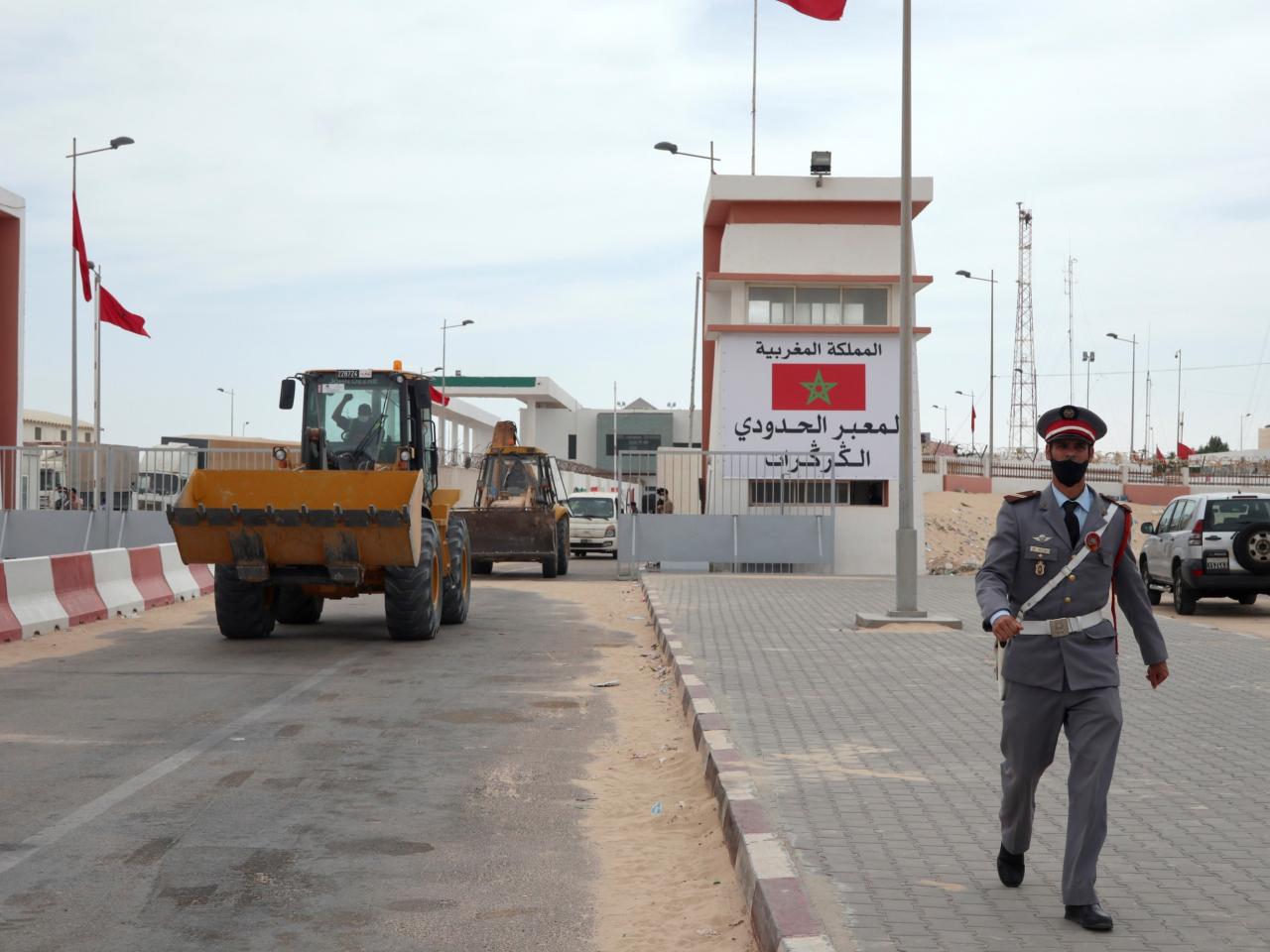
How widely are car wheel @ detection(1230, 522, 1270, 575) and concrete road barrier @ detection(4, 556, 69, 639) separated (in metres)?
14.7

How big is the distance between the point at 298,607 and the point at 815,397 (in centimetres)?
1736

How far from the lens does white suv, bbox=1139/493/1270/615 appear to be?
1961cm

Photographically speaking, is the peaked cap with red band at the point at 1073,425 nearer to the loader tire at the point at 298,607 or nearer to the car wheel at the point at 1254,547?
the loader tire at the point at 298,607

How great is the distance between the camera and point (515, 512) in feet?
92.1

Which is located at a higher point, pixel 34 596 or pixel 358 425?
pixel 358 425

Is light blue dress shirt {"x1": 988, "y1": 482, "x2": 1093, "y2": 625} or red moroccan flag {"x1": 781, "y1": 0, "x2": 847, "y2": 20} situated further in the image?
red moroccan flag {"x1": 781, "y1": 0, "x2": 847, "y2": 20}

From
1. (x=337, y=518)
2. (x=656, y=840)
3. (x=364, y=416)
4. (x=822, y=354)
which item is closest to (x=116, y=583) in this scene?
(x=364, y=416)

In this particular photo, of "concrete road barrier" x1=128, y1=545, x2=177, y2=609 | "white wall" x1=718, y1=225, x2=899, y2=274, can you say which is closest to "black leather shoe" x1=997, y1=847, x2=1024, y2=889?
"concrete road barrier" x1=128, y1=545, x2=177, y2=609

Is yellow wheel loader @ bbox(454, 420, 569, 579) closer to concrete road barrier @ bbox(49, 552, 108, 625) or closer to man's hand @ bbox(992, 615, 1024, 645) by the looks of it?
concrete road barrier @ bbox(49, 552, 108, 625)

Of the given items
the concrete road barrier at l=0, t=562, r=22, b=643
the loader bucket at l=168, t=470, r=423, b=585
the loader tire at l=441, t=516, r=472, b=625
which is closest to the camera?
the loader bucket at l=168, t=470, r=423, b=585

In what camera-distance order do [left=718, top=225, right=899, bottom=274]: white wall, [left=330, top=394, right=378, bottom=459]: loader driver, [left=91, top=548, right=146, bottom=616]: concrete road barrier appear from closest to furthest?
[left=330, top=394, right=378, bottom=459]: loader driver < [left=91, top=548, right=146, bottom=616]: concrete road barrier < [left=718, top=225, right=899, bottom=274]: white wall

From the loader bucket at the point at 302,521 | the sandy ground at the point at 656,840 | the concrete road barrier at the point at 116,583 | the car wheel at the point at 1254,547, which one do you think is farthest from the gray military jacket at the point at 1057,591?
the car wheel at the point at 1254,547

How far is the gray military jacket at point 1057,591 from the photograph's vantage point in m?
5.29

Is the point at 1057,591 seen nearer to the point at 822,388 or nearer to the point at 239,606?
the point at 239,606
